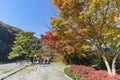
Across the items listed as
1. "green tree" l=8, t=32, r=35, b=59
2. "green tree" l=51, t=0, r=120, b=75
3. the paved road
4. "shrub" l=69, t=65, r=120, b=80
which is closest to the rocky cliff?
"green tree" l=8, t=32, r=35, b=59

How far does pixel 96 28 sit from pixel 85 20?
1.22 meters

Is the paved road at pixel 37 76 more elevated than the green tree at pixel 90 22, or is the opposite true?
the green tree at pixel 90 22

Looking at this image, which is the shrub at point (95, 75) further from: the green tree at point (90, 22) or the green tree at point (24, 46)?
the green tree at point (24, 46)

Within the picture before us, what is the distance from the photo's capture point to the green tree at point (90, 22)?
16.5m

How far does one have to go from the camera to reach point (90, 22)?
17094 millimetres

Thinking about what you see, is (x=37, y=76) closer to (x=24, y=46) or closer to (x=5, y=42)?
(x=24, y=46)

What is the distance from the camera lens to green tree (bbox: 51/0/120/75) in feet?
54.2

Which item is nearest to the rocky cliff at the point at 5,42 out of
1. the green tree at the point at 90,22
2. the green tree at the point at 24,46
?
the green tree at the point at 24,46

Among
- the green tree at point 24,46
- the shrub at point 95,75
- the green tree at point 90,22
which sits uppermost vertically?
the green tree at point 24,46

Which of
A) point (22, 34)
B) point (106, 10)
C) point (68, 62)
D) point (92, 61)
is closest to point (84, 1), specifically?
point (106, 10)

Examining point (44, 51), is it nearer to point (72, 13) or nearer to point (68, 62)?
point (68, 62)

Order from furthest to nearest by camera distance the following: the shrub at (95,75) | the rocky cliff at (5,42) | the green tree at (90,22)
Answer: the rocky cliff at (5,42) < the green tree at (90,22) < the shrub at (95,75)

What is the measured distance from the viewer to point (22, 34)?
179 ft

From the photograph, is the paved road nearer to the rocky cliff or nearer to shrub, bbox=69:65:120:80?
shrub, bbox=69:65:120:80
